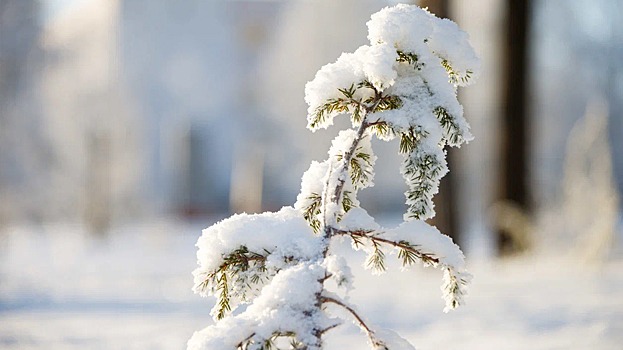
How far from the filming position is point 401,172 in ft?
6.18

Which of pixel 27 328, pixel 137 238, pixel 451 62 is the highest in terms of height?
pixel 137 238

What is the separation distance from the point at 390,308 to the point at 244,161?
44.8 ft

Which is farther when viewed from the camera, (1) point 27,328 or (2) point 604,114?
(2) point 604,114

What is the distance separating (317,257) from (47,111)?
19.9m

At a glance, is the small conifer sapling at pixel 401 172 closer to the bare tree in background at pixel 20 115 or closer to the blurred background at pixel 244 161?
the blurred background at pixel 244 161

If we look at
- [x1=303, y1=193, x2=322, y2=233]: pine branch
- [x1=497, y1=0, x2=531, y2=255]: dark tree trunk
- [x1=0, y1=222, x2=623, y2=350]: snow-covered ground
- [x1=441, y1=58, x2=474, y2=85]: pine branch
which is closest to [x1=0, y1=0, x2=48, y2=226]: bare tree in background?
[x1=0, y1=222, x2=623, y2=350]: snow-covered ground

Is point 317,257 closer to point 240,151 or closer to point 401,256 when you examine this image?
point 401,256

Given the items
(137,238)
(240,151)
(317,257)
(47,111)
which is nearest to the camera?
(317,257)

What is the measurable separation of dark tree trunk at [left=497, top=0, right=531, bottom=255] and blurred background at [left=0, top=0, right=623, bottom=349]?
0.08 ft

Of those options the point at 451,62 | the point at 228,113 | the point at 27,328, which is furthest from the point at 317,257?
the point at 228,113

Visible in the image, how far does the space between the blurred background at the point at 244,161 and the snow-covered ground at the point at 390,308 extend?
0.10 ft

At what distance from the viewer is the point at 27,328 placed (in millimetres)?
4922

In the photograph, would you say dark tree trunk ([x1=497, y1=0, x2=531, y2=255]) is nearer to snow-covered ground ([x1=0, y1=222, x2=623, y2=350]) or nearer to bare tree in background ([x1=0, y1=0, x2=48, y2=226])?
snow-covered ground ([x1=0, y1=222, x2=623, y2=350])

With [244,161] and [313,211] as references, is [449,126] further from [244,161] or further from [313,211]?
[244,161]
